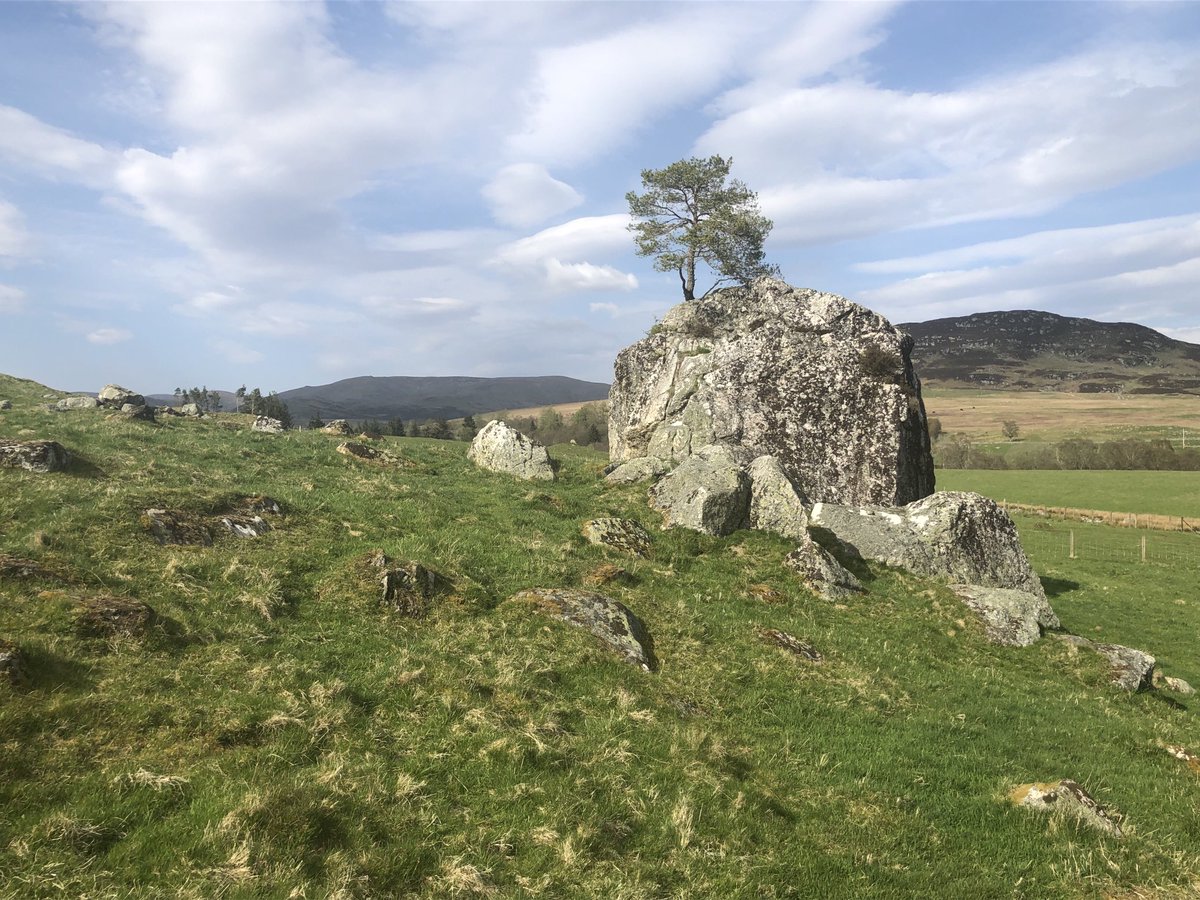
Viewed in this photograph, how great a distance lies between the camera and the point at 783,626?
17594 millimetres

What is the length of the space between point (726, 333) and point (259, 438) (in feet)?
87.3

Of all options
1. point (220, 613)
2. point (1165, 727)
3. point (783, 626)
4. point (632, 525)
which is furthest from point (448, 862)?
point (1165, 727)

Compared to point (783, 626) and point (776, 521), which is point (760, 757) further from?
point (776, 521)

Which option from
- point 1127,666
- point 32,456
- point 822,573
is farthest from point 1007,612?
point 32,456

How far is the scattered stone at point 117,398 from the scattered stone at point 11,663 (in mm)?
33498

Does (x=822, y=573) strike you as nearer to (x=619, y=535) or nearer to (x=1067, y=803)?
(x=619, y=535)

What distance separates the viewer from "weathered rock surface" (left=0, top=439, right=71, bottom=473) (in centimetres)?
1755

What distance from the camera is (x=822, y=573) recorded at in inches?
816

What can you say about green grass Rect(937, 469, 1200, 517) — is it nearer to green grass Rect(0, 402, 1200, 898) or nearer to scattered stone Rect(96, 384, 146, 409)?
green grass Rect(0, 402, 1200, 898)

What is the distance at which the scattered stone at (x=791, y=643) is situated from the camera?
15.9 meters

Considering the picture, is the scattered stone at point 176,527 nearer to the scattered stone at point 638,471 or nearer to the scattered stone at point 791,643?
the scattered stone at point 791,643

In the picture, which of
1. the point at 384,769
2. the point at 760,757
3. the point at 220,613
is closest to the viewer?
the point at 384,769

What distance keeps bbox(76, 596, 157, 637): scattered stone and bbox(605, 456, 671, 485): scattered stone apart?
19.7 metres

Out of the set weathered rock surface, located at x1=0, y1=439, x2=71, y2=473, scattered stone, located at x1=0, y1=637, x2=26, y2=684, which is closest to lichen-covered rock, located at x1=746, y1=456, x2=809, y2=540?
scattered stone, located at x1=0, y1=637, x2=26, y2=684
